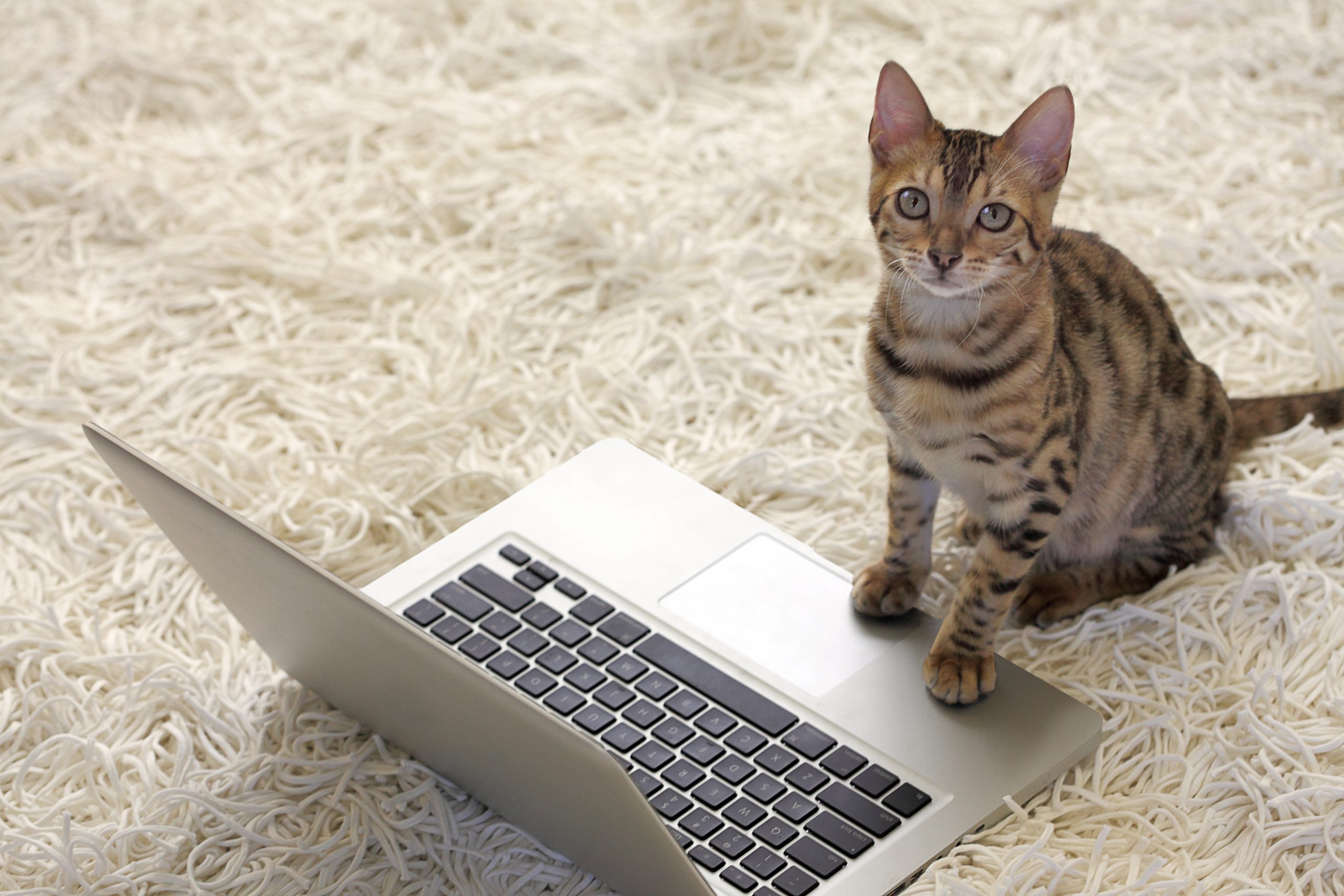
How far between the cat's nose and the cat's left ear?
3.4 inches

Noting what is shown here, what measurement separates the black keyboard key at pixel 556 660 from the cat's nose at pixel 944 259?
395 millimetres

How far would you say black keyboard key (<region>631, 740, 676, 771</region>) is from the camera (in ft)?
3.12

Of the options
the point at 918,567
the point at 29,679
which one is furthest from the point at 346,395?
the point at 918,567

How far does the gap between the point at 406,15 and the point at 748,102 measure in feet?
1.73

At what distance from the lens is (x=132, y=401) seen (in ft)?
Result: 4.64

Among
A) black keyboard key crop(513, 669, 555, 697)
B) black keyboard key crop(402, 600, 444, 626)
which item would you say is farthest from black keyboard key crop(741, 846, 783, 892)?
black keyboard key crop(402, 600, 444, 626)

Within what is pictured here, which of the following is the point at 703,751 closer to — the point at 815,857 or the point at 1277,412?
the point at 815,857

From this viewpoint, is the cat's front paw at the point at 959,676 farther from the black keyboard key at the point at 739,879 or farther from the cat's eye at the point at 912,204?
the cat's eye at the point at 912,204

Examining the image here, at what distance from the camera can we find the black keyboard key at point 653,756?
95 centimetres

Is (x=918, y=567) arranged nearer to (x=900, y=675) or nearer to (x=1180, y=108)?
(x=900, y=675)

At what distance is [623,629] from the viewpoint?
1043 mm

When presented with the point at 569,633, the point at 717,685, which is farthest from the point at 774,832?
the point at 569,633

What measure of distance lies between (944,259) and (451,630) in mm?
463

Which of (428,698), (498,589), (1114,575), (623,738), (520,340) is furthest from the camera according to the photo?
(520,340)
